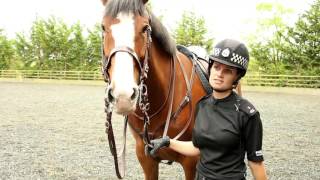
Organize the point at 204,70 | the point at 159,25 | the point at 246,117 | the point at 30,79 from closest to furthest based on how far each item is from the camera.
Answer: the point at 246,117, the point at 159,25, the point at 204,70, the point at 30,79

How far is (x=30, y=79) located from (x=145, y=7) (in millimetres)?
32098

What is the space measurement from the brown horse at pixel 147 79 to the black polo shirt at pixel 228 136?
1.47 feet

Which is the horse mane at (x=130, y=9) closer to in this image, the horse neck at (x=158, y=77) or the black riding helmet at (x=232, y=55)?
the horse neck at (x=158, y=77)

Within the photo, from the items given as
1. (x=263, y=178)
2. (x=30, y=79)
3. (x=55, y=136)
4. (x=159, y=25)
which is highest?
(x=159, y=25)

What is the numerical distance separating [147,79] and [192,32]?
83.9 ft

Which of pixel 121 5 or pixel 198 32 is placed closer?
pixel 121 5

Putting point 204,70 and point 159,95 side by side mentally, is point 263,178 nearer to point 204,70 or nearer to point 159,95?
point 159,95

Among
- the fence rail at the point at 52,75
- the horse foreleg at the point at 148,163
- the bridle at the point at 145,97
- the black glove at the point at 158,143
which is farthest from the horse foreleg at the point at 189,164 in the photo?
the fence rail at the point at 52,75

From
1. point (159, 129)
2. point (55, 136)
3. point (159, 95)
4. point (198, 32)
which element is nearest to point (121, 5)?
point (159, 95)

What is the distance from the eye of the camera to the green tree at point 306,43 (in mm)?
21938

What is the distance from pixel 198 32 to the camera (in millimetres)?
28000

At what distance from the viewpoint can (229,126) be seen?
2.10 m

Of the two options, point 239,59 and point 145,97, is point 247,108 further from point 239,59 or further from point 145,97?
point 145,97

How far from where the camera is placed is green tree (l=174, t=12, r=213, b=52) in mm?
27844
